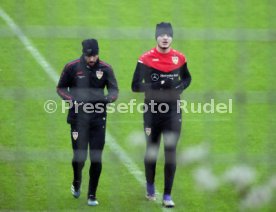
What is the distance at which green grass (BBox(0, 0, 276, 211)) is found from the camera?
26.7ft

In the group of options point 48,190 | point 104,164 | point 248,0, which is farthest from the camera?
point 248,0

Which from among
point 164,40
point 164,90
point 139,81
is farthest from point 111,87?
point 164,40

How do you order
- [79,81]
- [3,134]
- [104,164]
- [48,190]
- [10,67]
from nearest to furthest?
1. [79,81]
2. [48,190]
3. [104,164]
4. [3,134]
5. [10,67]

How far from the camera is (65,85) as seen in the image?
25.5 ft

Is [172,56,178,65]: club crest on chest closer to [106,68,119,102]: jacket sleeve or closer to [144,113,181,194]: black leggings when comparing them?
[144,113,181,194]: black leggings

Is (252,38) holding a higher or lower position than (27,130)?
higher

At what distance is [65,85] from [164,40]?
3.30ft

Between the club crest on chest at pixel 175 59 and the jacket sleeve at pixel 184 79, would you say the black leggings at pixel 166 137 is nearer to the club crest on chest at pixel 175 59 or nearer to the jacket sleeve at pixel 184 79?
the jacket sleeve at pixel 184 79

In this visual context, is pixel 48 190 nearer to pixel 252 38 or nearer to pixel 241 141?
pixel 241 141

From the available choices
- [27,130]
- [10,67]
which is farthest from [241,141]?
[10,67]

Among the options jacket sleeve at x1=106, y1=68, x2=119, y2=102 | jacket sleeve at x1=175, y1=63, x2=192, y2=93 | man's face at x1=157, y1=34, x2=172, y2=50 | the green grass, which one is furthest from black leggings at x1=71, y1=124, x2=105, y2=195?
man's face at x1=157, y1=34, x2=172, y2=50

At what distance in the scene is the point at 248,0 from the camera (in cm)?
1091

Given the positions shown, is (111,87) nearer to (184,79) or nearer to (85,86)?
(85,86)

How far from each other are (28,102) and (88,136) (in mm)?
3370
